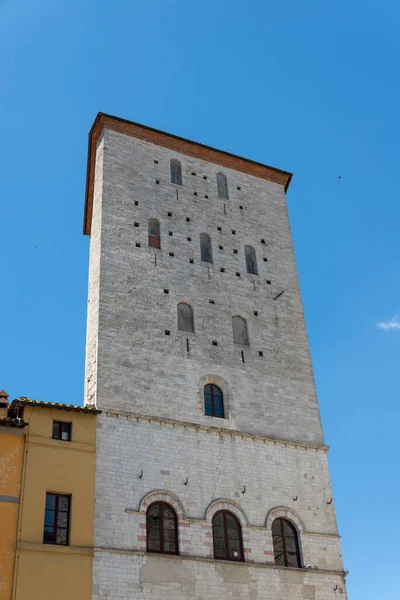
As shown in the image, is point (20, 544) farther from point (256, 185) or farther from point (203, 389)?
point (256, 185)

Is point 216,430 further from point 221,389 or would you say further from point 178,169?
point 178,169

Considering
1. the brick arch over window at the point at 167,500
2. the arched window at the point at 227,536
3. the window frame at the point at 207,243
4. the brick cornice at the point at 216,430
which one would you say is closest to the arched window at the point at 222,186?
the window frame at the point at 207,243

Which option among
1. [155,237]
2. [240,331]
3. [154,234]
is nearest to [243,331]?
[240,331]

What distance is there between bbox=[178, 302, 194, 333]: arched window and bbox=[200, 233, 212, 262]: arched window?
251 centimetres

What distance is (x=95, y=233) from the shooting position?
26.9 metres

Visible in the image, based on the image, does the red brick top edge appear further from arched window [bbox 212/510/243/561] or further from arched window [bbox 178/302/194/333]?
arched window [bbox 212/510/243/561]

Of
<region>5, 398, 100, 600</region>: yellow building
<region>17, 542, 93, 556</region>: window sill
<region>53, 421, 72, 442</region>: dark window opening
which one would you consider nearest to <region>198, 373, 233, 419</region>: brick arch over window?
<region>5, 398, 100, 600</region>: yellow building

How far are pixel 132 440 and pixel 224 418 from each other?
3459 mm

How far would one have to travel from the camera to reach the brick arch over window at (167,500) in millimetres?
20906

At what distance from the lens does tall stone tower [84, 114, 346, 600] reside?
67.8 ft

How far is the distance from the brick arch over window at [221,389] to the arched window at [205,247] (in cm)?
508

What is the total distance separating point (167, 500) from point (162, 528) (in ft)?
2.61

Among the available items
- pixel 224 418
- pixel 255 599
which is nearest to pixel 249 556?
pixel 255 599

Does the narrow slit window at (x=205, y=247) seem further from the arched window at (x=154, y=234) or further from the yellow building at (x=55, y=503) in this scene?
the yellow building at (x=55, y=503)
